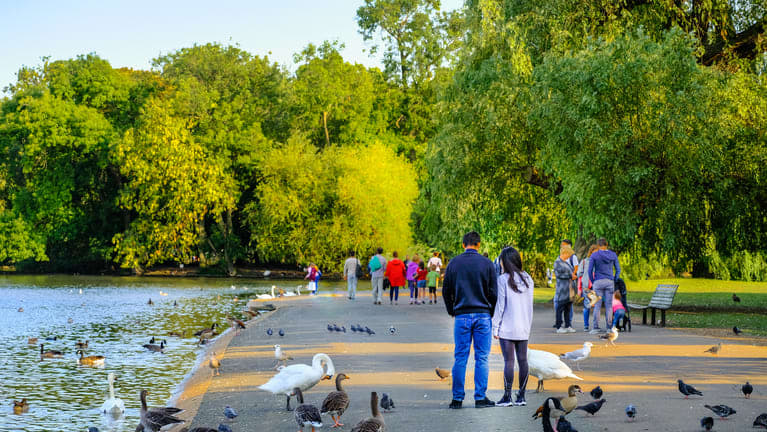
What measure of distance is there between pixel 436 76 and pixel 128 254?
1114 inches

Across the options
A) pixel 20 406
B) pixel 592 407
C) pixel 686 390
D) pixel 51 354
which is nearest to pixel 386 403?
pixel 592 407

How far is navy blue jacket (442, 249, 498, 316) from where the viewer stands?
10.1m

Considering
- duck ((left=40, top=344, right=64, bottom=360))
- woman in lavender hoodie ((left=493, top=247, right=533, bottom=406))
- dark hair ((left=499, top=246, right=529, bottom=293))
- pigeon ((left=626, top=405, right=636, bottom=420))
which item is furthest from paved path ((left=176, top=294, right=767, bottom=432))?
duck ((left=40, top=344, right=64, bottom=360))

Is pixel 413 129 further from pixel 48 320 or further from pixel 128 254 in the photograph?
pixel 48 320

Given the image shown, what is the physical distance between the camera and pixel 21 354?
20422mm

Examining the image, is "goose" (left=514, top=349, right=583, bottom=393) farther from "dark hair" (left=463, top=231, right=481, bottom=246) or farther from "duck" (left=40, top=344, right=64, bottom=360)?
"duck" (left=40, top=344, right=64, bottom=360)

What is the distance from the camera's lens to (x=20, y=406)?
519 inches

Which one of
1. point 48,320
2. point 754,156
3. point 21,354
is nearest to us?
point 21,354

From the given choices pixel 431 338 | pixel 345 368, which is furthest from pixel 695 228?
pixel 345 368

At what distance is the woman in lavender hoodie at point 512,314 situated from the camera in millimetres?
10398

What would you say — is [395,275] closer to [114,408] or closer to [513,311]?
[114,408]

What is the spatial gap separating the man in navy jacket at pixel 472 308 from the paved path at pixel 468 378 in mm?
369

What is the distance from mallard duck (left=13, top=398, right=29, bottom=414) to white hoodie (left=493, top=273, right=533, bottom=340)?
738 cm

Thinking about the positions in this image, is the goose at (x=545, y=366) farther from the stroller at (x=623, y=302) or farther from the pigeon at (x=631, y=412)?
the stroller at (x=623, y=302)
